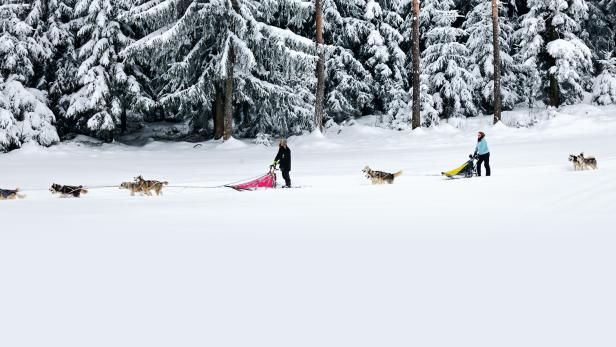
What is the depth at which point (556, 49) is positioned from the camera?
26.1m

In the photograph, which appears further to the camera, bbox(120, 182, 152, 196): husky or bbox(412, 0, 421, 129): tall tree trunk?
bbox(412, 0, 421, 129): tall tree trunk

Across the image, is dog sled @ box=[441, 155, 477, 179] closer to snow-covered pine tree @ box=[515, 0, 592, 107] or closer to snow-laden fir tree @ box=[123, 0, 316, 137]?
snow-laden fir tree @ box=[123, 0, 316, 137]

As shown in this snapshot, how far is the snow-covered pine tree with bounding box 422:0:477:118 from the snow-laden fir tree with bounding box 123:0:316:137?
715cm

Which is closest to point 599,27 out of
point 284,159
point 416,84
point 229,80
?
point 416,84

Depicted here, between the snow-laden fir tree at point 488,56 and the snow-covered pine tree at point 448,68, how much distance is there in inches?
25.2

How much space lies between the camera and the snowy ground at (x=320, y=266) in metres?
4.16

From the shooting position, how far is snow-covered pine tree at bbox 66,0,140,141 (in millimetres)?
24922

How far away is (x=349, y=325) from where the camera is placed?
4230 mm

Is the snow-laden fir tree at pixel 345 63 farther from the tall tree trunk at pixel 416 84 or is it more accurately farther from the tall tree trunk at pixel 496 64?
the tall tree trunk at pixel 496 64

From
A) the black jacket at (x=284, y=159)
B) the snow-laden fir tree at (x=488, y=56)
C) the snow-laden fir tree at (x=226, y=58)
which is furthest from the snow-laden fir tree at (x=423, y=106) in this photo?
the black jacket at (x=284, y=159)

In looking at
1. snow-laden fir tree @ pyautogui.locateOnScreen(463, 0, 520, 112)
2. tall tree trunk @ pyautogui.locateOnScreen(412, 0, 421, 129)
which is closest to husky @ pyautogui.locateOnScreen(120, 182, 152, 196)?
tall tree trunk @ pyautogui.locateOnScreen(412, 0, 421, 129)

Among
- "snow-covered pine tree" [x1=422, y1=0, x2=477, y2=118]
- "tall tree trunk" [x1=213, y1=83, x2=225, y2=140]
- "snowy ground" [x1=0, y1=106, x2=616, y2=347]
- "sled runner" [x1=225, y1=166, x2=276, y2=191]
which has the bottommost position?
"snowy ground" [x1=0, y1=106, x2=616, y2=347]

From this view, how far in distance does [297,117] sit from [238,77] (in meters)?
3.63

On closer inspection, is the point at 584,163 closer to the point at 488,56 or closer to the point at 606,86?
the point at 606,86
